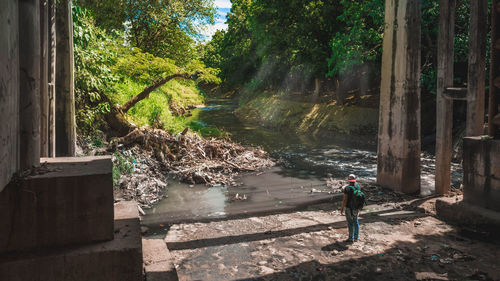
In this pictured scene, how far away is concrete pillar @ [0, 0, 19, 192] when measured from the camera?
2.03 meters

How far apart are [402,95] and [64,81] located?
7373 millimetres

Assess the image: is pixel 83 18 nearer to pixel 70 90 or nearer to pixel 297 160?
pixel 70 90

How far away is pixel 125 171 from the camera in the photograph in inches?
424

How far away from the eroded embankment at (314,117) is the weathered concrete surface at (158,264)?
55.3 feet

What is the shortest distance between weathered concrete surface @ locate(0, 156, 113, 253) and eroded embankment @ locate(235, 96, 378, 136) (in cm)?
1851

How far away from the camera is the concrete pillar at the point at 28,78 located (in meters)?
2.72

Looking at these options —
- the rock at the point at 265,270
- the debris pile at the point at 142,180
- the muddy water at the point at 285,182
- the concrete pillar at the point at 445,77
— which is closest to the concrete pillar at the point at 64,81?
the muddy water at the point at 285,182

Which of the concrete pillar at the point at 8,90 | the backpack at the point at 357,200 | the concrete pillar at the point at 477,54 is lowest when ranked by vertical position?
the backpack at the point at 357,200

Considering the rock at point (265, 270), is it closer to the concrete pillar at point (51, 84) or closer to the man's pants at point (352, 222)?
the man's pants at point (352, 222)

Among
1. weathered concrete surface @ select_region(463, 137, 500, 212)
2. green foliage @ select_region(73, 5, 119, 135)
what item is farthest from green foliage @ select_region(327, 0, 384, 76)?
weathered concrete surface @ select_region(463, 137, 500, 212)

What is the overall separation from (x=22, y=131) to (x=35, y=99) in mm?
267

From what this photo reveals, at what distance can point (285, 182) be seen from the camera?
11781 millimetres

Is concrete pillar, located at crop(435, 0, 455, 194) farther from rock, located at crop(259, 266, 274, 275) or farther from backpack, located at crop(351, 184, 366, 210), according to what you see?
rock, located at crop(259, 266, 274, 275)

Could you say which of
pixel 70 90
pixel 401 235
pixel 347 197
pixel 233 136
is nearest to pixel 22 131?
pixel 70 90
